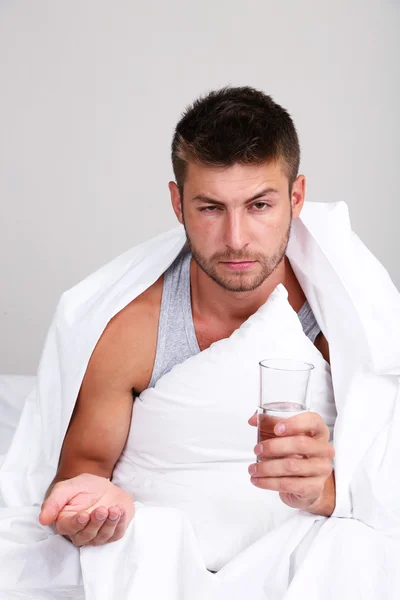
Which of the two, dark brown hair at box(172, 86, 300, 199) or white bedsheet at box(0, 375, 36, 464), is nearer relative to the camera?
dark brown hair at box(172, 86, 300, 199)

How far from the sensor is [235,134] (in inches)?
71.5

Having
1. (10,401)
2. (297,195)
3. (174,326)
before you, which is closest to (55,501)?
(174,326)

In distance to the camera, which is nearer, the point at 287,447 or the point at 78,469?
the point at 287,447

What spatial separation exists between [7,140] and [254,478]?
276 centimetres

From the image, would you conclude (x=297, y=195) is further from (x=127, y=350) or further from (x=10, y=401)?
(x=10, y=401)

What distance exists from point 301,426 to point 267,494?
0.44 meters

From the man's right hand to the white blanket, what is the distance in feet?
0.10

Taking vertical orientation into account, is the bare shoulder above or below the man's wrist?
above

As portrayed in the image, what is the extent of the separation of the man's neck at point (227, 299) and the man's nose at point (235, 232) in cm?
20

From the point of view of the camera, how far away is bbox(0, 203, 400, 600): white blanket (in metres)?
1.46

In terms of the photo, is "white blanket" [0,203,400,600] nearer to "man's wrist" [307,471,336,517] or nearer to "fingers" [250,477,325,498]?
"man's wrist" [307,471,336,517]

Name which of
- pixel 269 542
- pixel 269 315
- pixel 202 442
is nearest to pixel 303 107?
pixel 269 315

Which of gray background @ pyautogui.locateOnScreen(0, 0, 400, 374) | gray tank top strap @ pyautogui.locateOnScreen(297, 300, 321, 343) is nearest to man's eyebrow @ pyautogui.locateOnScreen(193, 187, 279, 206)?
gray tank top strap @ pyautogui.locateOnScreen(297, 300, 321, 343)

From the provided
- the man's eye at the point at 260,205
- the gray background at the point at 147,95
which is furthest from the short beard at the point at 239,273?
the gray background at the point at 147,95
